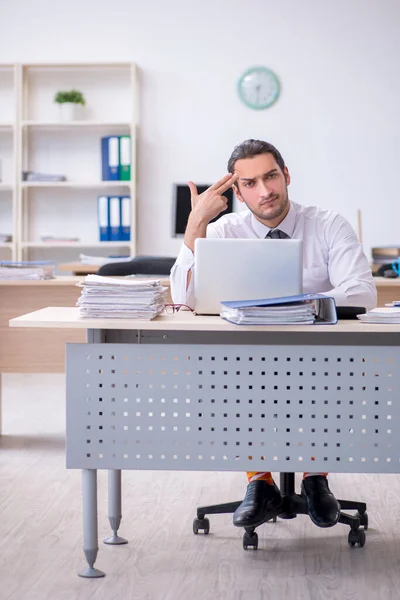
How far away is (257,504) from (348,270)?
0.78 m

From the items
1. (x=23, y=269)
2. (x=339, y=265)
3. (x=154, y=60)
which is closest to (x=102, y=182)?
(x=154, y=60)

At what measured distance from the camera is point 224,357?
2195 mm

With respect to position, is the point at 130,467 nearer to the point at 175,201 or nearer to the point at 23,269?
the point at 23,269

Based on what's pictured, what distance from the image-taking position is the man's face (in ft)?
8.90

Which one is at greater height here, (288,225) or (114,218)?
(114,218)

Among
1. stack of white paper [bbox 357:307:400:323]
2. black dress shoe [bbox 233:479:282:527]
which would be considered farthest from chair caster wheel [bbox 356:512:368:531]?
stack of white paper [bbox 357:307:400:323]

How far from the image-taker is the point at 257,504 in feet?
7.95

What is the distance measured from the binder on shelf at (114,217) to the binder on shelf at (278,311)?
384 centimetres

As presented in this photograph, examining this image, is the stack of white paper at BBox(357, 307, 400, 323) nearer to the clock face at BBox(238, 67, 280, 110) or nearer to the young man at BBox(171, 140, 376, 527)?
the young man at BBox(171, 140, 376, 527)

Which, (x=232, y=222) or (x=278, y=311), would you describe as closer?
(x=278, y=311)

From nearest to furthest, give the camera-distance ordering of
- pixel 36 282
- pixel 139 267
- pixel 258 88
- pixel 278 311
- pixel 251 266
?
1. pixel 278 311
2. pixel 251 266
3. pixel 36 282
4. pixel 139 267
5. pixel 258 88

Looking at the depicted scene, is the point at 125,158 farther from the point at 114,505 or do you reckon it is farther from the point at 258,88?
the point at 114,505

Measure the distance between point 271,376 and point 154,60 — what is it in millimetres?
4383

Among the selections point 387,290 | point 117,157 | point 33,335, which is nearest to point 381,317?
point 387,290
